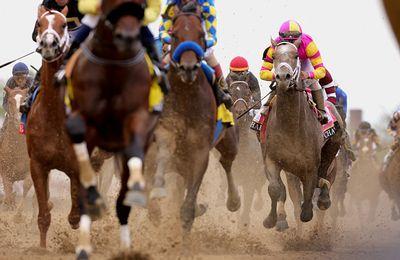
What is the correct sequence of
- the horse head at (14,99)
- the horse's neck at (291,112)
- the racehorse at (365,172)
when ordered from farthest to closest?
the racehorse at (365,172), the horse head at (14,99), the horse's neck at (291,112)

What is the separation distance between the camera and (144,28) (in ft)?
29.1

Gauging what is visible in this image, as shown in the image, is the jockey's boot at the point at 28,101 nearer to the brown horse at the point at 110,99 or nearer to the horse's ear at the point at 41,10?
the horse's ear at the point at 41,10

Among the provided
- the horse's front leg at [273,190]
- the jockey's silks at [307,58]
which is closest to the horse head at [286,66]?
the jockey's silks at [307,58]

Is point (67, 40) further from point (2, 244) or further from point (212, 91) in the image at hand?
point (2, 244)

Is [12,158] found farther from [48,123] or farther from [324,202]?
[48,123]

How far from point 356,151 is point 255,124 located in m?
12.4

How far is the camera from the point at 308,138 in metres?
13.0

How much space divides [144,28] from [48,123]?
2.05 m

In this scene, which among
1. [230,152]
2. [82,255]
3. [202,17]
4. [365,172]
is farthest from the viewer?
[365,172]

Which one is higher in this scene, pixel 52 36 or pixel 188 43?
pixel 52 36

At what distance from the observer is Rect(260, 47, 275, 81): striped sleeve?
44.0 ft

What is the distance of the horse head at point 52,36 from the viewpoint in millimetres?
9883

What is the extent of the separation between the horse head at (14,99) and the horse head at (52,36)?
6122 millimetres

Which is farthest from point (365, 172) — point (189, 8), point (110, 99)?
point (110, 99)
